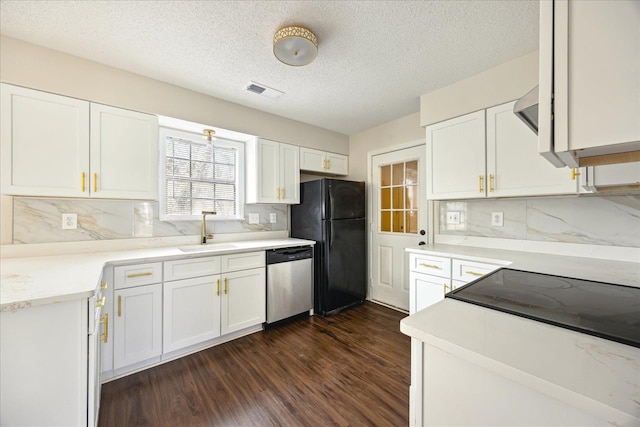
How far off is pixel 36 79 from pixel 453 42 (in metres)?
3.01

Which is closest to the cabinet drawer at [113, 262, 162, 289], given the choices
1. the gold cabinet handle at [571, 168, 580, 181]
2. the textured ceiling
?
the textured ceiling

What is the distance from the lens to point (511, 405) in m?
0.61

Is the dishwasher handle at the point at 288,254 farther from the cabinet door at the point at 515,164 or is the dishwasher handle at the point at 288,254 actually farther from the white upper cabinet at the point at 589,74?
the white upper cabinet at the point at 589,74

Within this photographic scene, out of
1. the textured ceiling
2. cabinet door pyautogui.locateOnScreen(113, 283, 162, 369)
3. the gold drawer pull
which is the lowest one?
cabinet door pyautogui.locateOnScreen(113, 283, 162, 369)

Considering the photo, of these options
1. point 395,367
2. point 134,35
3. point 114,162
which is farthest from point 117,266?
point 395,367

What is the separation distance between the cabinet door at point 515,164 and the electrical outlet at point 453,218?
545 mm

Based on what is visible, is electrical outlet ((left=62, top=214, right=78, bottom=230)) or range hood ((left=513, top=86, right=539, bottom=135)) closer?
range hood ((left=513, top=86, right=539, bottom=135))

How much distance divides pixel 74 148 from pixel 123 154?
0.28 meters

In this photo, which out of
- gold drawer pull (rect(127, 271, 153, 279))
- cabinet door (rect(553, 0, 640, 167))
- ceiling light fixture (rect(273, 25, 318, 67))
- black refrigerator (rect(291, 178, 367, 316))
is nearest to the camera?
cabinet door (rect(553, 0, 640, 167))

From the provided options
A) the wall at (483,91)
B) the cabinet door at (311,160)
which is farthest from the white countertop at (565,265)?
the cabinet door at (311,160)

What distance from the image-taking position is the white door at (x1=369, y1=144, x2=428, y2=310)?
3.12 m

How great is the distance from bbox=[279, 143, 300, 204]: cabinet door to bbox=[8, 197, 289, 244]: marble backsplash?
0.88 metres

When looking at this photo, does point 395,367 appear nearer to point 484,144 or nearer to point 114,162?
point 484,144

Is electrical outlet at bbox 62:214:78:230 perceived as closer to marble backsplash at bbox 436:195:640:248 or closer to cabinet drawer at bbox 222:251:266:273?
cabinet drawer at bbox 222:251:266:273
